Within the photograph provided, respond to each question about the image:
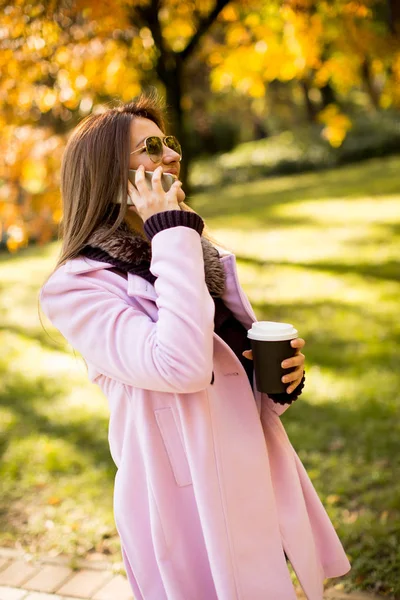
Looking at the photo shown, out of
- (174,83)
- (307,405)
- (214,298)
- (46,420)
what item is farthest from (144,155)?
(174,83)

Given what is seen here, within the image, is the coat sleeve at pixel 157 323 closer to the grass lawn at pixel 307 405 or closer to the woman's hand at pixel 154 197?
the woman's hand at pixel 154 197

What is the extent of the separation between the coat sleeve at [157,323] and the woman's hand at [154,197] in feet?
0.30

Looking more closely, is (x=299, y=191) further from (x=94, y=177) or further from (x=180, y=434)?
(x=180, y=434)

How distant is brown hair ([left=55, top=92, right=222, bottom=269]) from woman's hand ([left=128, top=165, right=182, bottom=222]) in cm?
9

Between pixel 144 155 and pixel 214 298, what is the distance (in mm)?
506

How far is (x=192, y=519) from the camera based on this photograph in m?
2.18

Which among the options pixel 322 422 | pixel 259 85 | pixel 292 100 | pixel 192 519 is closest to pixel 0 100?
pixel 259 85

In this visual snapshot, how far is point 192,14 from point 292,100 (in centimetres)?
2757

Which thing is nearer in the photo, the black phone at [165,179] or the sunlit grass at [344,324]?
the black phone at [165,179]

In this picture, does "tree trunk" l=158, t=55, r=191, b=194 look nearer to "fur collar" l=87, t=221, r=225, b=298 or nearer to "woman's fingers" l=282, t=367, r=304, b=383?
"fur collar" l=87, t=221, r=225, b=298

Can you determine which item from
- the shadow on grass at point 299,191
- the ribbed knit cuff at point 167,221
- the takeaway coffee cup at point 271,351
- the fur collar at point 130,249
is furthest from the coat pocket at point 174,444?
the shadow on grass at point 299,191

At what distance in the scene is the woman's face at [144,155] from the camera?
218cm

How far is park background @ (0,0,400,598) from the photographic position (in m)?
4.45

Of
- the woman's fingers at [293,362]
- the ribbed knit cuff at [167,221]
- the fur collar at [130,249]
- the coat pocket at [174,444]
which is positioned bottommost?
the coat pocket at [174,444]
